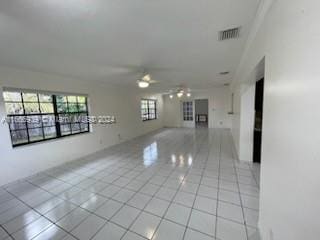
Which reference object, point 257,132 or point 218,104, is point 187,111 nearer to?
point 218,104

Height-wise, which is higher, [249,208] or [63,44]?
[63,44]

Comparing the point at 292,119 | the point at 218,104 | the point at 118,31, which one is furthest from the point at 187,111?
the point at 292,119

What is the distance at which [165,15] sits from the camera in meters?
1.44

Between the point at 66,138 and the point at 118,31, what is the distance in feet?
11.0

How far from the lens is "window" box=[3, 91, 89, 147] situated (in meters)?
3.03

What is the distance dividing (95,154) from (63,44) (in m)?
3.37

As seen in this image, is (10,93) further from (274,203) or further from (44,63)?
(274,203)

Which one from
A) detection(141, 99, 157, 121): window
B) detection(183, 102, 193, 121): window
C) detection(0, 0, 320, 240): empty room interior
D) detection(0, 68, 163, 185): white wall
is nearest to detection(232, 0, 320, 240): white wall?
detection(0, 0, 320, 240): empty room interior

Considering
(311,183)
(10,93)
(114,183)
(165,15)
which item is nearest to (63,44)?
(165,15)

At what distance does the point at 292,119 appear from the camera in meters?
0.87

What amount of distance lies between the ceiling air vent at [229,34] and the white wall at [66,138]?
382 cm

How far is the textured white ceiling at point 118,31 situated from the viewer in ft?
4.23

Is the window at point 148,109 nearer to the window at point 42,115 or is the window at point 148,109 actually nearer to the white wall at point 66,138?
the white wall at point 66,138

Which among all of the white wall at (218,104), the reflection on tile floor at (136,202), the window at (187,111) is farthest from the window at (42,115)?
the white wall at (218,104)
